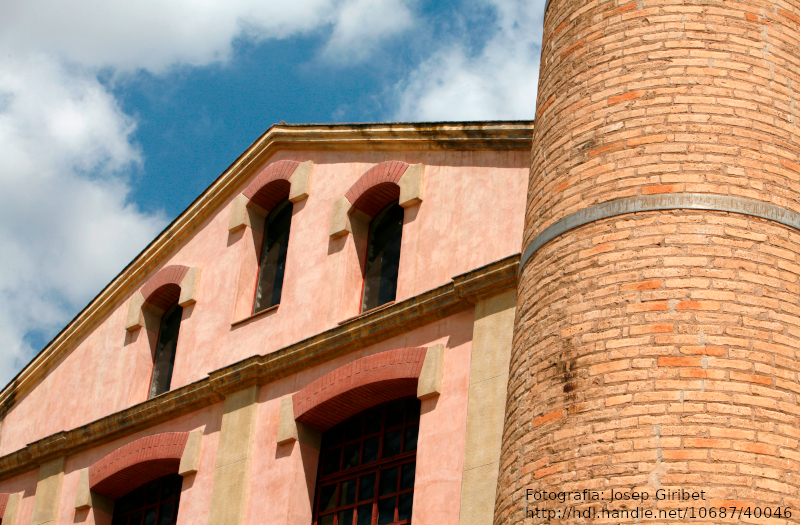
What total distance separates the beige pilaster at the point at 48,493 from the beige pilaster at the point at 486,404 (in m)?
7.57

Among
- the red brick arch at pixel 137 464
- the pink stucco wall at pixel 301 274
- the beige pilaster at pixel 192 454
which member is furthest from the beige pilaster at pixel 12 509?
the beige pilaster at pixel 192 454

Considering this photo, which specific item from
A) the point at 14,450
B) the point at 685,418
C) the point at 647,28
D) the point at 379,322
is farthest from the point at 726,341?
the point at 14,450

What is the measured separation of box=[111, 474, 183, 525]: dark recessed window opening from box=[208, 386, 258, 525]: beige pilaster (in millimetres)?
1285

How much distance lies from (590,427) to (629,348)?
1.85 feet

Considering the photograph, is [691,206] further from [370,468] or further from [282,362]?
[282,362]

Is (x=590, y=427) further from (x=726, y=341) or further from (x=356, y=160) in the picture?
(x=356, y=160)

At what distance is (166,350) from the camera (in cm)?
1612

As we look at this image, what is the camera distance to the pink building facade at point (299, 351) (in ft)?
36.8

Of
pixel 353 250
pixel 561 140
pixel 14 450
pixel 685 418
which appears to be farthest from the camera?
pixel 14 450

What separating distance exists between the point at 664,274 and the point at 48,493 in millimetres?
11323

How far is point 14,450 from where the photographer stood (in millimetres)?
17594

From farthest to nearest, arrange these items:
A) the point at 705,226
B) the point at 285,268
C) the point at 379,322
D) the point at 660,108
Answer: the point at 285,268, the point at 379,322, the point at 660,108, the point at 705,226

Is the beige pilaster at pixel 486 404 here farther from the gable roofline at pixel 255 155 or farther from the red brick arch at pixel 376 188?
the red brick arch at pixel 376 188

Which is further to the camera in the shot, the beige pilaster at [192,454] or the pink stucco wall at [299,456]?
the beige pilaster at [192,454]
